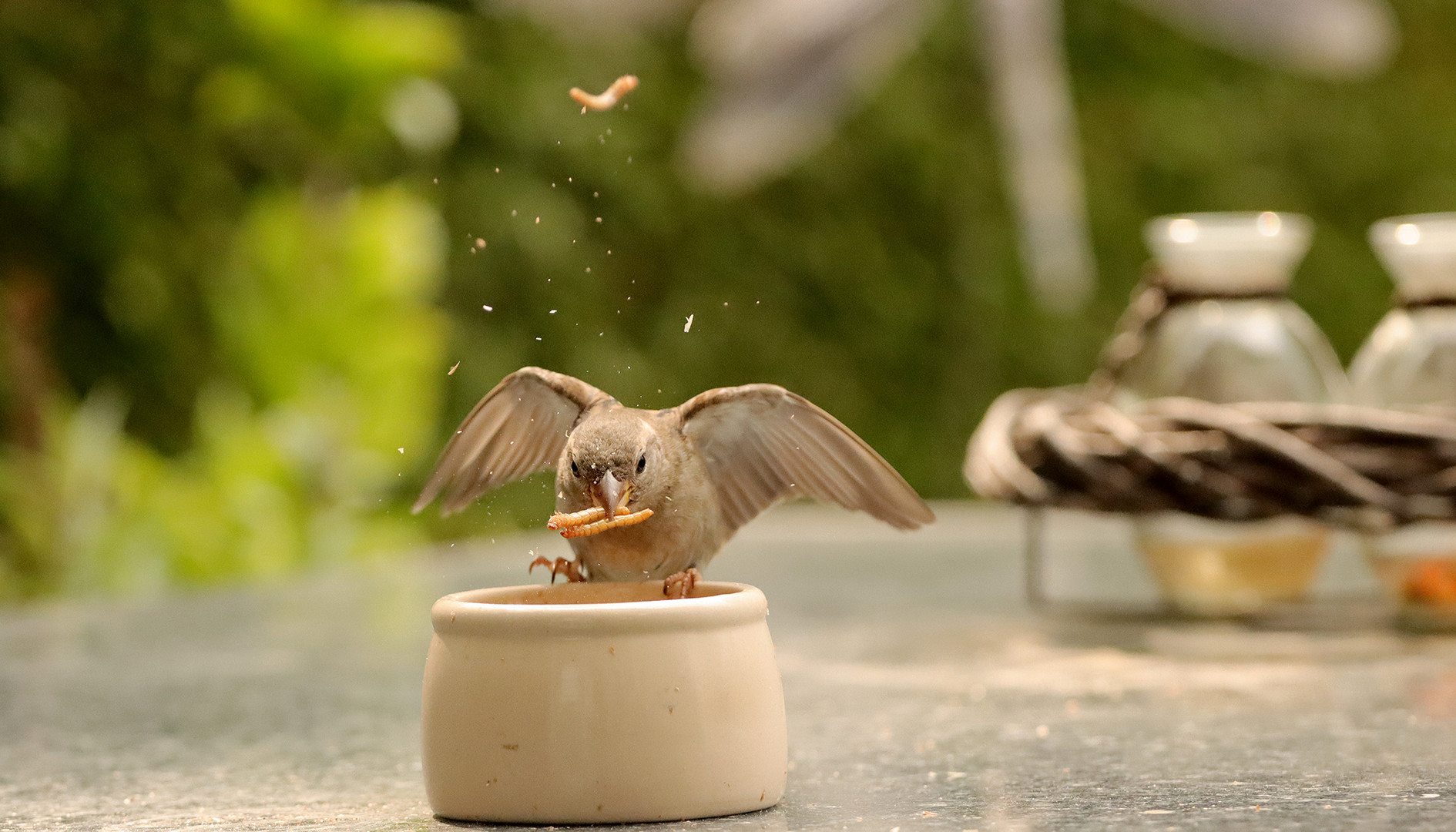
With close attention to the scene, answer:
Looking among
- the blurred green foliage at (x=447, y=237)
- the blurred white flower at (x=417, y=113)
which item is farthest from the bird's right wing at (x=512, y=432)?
the blurred white flower at (x=417, y=113)

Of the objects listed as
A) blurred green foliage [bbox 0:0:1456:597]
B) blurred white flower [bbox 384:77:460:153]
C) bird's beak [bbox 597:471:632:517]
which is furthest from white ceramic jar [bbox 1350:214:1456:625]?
blurred white flower [bbox 384:77:460:153]

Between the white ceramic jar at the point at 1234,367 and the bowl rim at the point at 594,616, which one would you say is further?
the white ceramic jar at the point at 1234,367

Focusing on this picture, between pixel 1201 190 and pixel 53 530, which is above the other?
pixel 1201 190

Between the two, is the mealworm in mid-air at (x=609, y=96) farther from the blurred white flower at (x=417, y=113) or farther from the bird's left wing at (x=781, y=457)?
the blurred white flower at (x=417, y=113)

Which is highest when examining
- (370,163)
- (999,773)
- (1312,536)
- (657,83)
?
(657,83)

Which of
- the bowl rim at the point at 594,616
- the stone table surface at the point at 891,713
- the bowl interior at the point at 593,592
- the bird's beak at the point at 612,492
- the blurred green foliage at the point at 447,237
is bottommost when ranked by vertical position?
the stone table surface at the point at 891,713

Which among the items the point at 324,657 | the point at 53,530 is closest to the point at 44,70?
the point at 53,530

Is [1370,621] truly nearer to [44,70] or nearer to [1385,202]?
[44,70]
